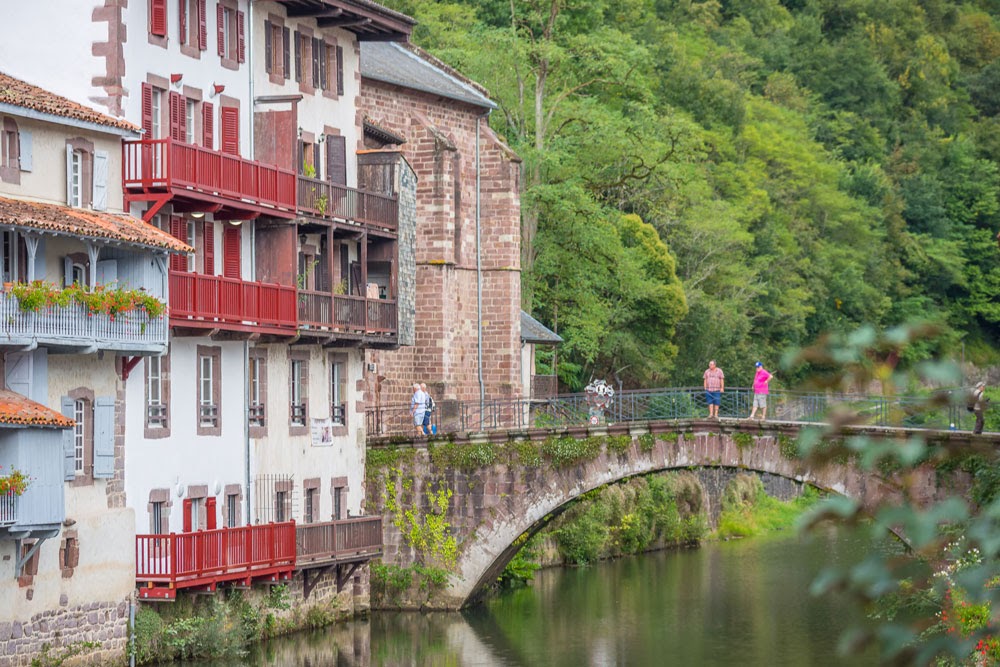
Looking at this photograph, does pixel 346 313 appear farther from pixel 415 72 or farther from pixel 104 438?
pixel 415 72

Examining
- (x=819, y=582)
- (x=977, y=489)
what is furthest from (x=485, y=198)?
(x=819, y=582)

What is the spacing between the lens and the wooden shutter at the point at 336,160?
46050 millimetres

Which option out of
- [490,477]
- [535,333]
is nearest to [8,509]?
[490,477]

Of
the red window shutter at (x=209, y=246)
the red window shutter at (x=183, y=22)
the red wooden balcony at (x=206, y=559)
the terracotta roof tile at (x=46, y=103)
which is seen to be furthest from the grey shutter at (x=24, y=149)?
the red wooden balcony at (x=206, y=559)

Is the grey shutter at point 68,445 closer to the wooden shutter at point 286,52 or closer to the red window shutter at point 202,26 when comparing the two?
the red window shutter at point 202,26

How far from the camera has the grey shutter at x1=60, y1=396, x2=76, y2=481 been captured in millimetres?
35594

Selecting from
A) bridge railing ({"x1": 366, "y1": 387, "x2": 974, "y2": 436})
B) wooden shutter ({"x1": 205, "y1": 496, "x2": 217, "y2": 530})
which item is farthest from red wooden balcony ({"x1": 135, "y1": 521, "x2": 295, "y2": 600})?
bridge railing ({"x1": 366, "y1": 387, "x2": 974, "y2": 436})

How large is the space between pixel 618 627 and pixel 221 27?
52.7 ft

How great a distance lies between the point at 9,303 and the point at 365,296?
14426 millimetres

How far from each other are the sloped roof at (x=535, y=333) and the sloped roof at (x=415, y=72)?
905 cm

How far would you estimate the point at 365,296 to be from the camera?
1838 inches

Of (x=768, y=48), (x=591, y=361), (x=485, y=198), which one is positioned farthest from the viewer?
(x=768, y=48)

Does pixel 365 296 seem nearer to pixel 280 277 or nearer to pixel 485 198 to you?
pixel 280 277

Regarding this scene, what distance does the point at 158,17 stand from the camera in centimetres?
3931
